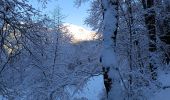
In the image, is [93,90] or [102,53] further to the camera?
[93,90]

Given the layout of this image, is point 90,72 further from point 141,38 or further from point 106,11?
point 141,38

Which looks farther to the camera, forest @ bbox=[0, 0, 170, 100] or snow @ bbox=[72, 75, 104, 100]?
snow @ bbox=[72, 75, 104, 100]

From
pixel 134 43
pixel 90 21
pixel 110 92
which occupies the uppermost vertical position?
pixel 90 21

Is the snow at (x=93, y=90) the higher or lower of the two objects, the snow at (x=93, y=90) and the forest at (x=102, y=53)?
the lower

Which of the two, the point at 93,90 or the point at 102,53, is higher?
the point at 102,53

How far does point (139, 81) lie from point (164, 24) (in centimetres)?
1199

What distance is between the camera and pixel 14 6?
826cm

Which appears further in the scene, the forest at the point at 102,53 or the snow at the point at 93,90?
the snow at the point at 93,90

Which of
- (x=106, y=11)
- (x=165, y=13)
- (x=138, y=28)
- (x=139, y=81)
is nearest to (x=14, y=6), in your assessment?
(x=106, y=11)

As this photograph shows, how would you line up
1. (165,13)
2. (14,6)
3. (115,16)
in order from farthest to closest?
(165,13) < (115,16) < (14,6)

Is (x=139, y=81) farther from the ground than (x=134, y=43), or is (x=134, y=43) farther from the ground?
(x=134, y=43)

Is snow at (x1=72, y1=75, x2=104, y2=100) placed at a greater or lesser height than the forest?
lesser

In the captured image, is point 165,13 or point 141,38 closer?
point 141,38

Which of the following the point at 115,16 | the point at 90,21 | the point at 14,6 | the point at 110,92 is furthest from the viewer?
the point at 90,21
